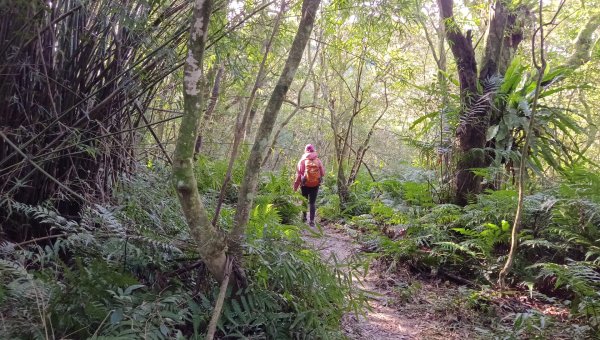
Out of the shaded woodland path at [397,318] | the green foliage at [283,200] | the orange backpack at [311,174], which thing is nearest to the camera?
the shaded woodland path at [397,318]

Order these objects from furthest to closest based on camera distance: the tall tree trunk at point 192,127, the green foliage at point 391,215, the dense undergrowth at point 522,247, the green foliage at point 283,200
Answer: the green foliage at point 283,200 → the green foliage at point 391,215 → the dense undergrowth at point 522,247 → the tall tree trunk at point 192,127

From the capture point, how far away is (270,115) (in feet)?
8.70

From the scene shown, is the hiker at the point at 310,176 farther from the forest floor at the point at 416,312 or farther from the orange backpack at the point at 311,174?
the forest floor at the point at 416,312

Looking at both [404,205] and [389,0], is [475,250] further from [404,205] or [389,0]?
[389,0]

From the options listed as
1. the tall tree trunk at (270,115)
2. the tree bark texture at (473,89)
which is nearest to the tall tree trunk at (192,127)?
the tall tree trunk at (270,115)

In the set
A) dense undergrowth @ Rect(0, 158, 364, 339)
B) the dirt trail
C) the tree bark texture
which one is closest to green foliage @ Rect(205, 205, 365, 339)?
dense undergrowth @ Rect(0, 158, 364, 339)

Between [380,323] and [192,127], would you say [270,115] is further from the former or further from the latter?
[380,323]

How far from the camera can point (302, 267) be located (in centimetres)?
268

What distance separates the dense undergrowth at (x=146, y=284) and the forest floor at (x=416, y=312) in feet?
1.20

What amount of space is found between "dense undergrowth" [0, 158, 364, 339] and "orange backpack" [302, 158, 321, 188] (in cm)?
390

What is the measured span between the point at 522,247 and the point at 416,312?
150 centimetres

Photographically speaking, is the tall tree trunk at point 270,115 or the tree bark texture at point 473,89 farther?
the tree bark texture at point 473,89

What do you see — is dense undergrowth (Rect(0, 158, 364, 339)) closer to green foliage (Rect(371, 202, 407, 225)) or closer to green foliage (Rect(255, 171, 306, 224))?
green foliage (Rect(371, 202, 407, 225))

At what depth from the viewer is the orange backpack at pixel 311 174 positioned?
7055 millimetres
